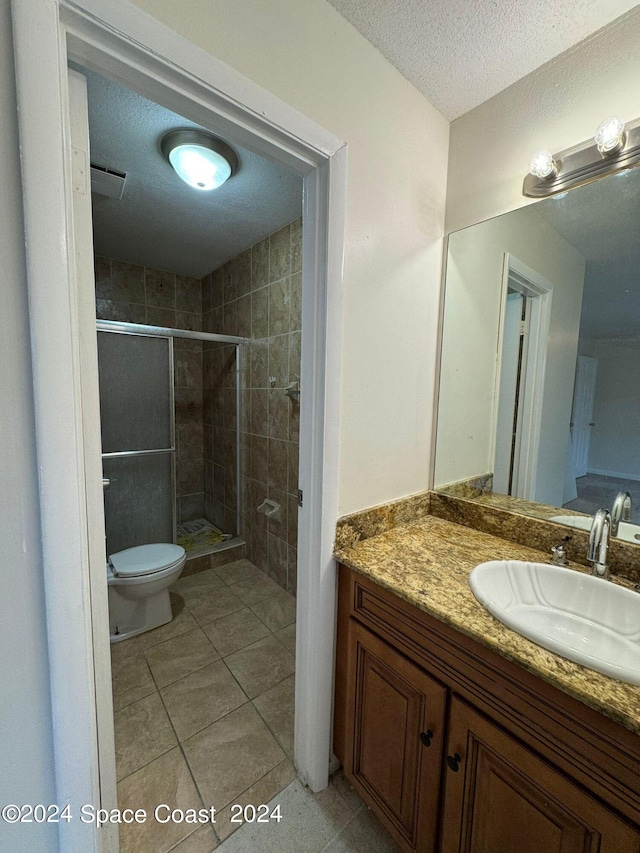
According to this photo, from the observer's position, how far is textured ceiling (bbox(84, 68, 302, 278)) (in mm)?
1274

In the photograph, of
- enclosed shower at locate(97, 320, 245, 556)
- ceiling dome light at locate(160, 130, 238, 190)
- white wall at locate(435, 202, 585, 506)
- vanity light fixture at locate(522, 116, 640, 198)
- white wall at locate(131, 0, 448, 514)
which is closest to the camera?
white wall at locate(131, 0, 448, 514)

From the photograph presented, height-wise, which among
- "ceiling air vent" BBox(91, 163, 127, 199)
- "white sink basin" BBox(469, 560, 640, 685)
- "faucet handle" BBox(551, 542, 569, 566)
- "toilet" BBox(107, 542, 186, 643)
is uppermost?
"ceiling air vent" BBox(91, 163, 127, 199)

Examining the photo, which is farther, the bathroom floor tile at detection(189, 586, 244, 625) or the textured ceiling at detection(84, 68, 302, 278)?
the bathroom floor tile at detection(189, 586, 244, 625)

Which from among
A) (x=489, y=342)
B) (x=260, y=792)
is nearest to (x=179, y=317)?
(x=489, y=342)

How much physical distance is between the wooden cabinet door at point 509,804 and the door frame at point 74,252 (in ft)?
2.65

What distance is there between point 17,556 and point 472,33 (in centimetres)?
174

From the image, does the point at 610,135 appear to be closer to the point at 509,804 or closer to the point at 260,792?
the point at 509,804

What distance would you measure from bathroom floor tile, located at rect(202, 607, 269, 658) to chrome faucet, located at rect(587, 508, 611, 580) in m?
1.64

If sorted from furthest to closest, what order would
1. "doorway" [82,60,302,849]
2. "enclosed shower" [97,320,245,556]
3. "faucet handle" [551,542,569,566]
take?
"enclosed shower" [97,320,245,556] → "doorway" [82,60,302,849] → "faucet handle" [551,542,569,566]

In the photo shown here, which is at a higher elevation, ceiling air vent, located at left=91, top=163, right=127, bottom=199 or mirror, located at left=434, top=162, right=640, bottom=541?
ceiling air vent, located at left=91, top=163, right=127, bottom=199

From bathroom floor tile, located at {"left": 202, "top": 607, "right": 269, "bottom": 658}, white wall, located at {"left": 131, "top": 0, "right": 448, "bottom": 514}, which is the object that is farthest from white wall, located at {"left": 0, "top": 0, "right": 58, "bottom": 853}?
bathroom floor tile, located at {"left": 202, "top": 607, "right": 269, "bottom": 658}

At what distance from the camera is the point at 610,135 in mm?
899

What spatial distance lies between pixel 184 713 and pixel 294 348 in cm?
192

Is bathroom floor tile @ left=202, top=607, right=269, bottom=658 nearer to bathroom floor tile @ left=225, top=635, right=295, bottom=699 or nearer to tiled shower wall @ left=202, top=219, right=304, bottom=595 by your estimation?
bathroom floor tile @ left=225, top=635, right=295, bottom=699
